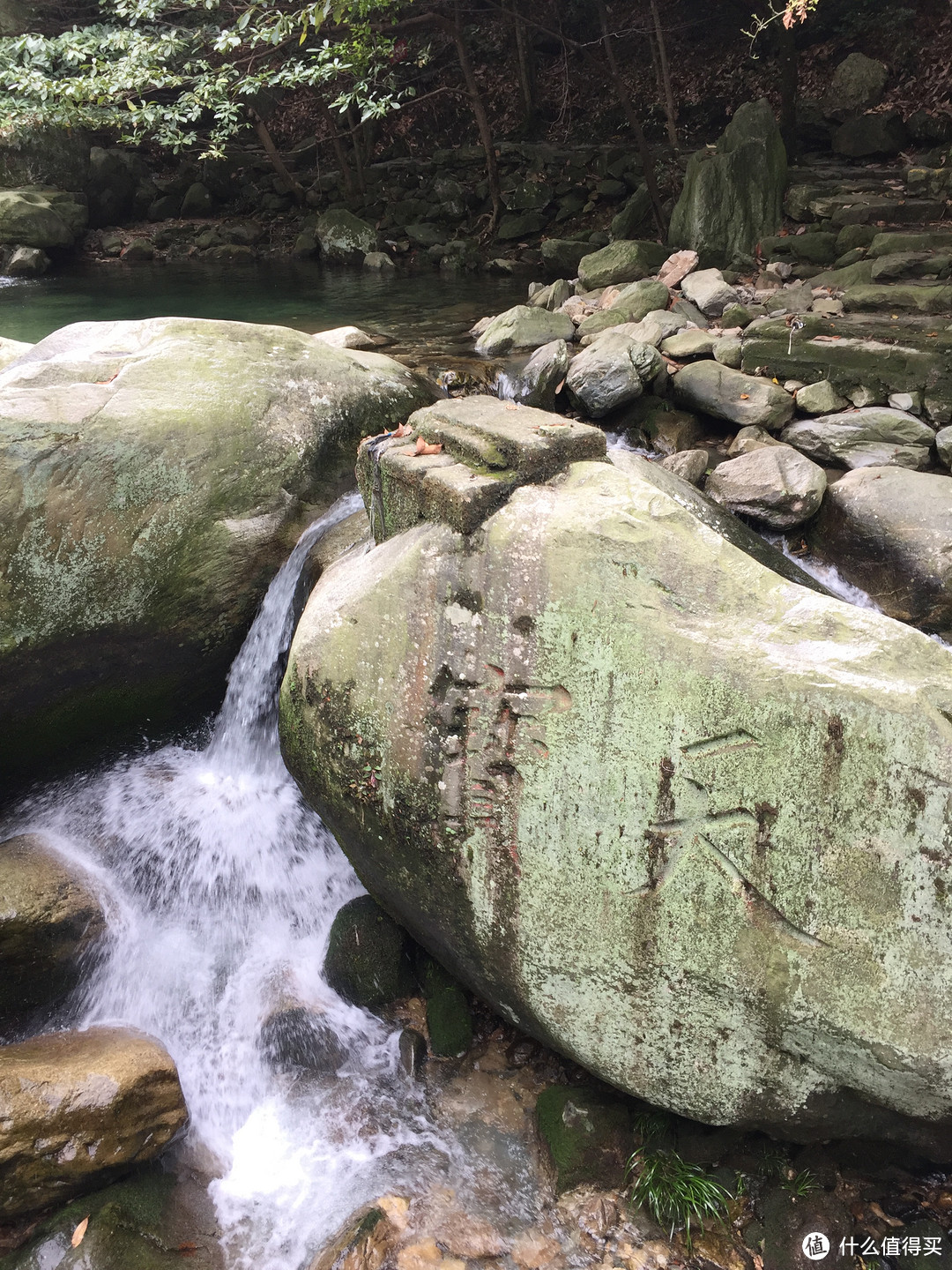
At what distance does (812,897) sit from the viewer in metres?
2.39

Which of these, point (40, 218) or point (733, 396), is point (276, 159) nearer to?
point (40, 218)

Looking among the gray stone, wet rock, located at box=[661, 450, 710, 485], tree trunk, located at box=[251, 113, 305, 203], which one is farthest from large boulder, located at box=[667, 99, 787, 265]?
tree trunk, located at box=[251, 113, 305, 203]

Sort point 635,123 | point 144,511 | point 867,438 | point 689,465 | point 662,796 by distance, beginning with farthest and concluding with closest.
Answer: point 635,123, point 867,438, point 689,465, point 144,511, point 662,796

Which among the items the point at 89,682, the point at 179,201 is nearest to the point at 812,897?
the point at 89,682

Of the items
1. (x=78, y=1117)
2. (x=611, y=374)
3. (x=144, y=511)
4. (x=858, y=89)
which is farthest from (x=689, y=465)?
(x=858, y=89)

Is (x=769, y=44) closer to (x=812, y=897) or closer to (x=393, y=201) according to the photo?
(x=393, y=201)

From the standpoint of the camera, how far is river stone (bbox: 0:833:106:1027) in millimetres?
3355

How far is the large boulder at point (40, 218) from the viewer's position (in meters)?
15.2

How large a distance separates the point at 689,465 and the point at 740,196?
5788mm

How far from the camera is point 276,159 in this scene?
1599 centimetres

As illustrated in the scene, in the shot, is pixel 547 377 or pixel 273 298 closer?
pixel 547 377

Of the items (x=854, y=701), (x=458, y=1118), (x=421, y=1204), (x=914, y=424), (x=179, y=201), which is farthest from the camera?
(x=179, y=201)

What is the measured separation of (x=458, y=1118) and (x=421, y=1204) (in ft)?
1.06

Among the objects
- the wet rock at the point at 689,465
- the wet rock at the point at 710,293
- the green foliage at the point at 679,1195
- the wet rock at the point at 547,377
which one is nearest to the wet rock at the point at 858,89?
the wet rock at the point at 710,293
